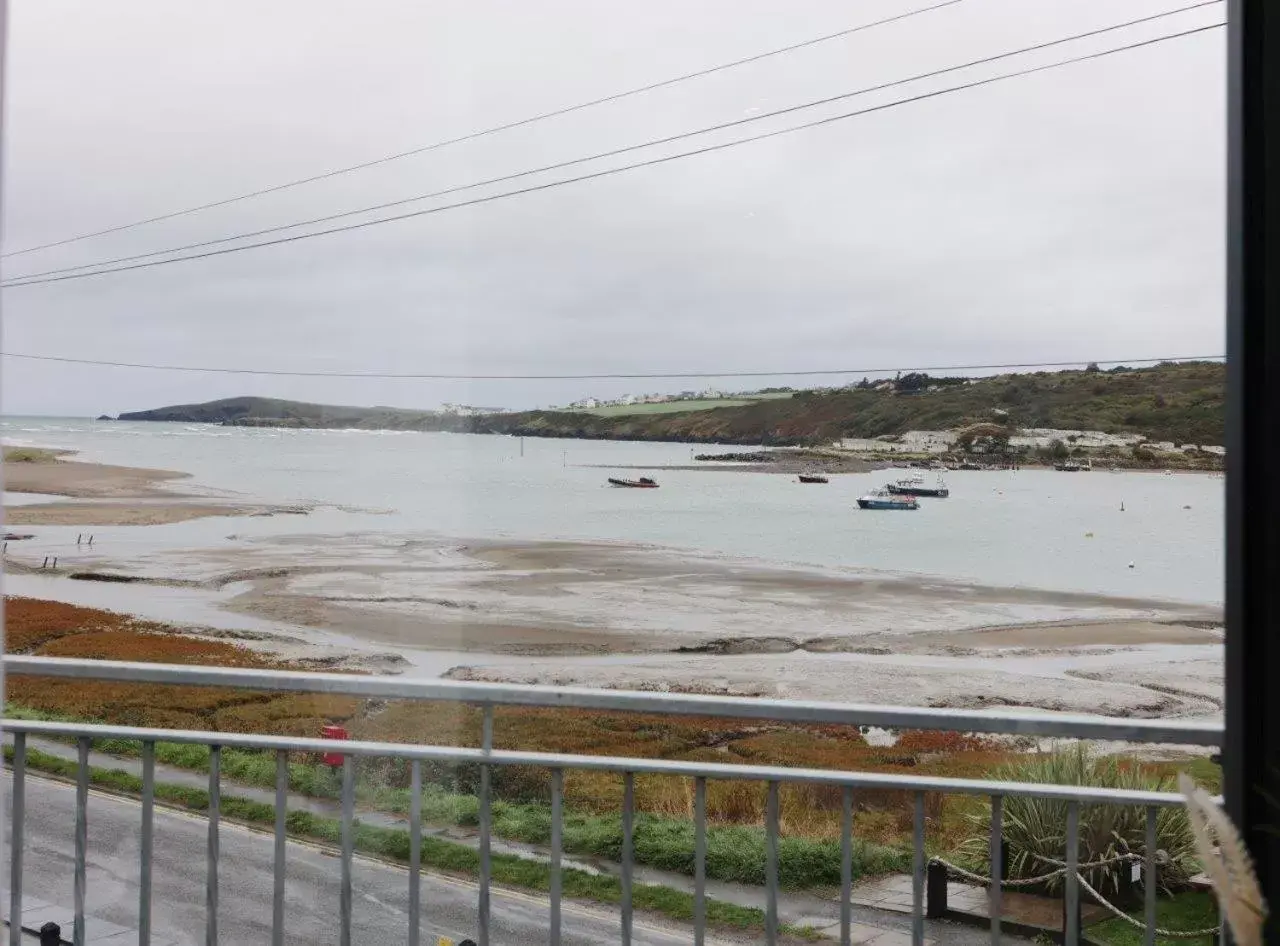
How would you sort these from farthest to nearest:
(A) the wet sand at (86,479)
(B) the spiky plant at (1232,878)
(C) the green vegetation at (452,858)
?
(A) the wet sand at (86,479) < (C) the green vegetation at (452,858) < (B) the spiky plant at (1232,878)

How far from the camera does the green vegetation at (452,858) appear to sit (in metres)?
2.31

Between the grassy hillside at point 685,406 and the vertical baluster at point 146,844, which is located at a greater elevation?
the grassy hillside at point 685,406

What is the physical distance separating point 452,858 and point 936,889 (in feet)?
4.27

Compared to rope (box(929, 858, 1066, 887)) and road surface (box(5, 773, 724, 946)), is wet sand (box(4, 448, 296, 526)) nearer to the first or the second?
road surface (box(5, 773, 724, 946))

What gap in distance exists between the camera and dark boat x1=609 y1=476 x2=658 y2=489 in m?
3.28

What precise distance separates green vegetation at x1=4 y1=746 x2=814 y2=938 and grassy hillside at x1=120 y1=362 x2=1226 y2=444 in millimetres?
1117

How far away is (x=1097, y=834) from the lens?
92.8 inches

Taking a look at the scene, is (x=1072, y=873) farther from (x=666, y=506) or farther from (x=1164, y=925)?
(x=666, y=506)

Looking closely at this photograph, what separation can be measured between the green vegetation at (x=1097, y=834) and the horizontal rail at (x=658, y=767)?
0.86 meters

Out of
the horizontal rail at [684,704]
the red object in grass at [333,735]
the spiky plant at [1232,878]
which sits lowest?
the red object in grass at [333,735]

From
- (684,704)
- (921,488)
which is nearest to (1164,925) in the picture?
(921,488)

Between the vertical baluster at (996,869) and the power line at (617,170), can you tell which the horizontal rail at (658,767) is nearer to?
the vertical baluster at (996,869)

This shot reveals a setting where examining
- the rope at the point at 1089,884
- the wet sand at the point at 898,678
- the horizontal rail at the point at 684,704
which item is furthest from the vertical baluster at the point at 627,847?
the wet sand at the point at 898,678

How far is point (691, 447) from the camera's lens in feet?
10.5
